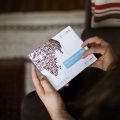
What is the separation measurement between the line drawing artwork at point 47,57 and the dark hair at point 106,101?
1.03ft

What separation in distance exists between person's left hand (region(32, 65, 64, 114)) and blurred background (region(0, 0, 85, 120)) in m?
0.58

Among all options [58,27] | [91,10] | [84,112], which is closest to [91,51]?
[91,10]

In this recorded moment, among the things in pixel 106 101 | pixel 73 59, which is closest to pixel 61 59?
pixel 73 59

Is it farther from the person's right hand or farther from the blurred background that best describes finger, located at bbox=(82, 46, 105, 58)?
the blurred background

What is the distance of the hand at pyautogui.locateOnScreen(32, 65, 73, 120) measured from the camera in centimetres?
93

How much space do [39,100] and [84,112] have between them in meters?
0.36

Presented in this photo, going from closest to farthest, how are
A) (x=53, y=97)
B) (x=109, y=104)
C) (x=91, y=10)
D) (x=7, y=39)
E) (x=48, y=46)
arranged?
(x=109, y=104)
(x=53, y=97)
(x=48, y=46)
(x=91, y=10)
(x=7, y=39)

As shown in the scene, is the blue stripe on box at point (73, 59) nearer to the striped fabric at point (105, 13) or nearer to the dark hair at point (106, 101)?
the striped fabric at point (105, 13)

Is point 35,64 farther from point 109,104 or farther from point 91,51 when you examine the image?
point 109,104

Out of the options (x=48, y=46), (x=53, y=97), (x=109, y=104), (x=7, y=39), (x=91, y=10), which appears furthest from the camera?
(x=7, y=39)

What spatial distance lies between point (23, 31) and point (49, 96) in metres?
0.94

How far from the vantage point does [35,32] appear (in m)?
1.86

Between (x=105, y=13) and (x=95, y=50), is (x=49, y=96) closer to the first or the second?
(x=95, y=50)

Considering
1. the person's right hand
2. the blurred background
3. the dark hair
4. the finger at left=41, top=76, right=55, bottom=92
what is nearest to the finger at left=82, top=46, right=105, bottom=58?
the person's right hand
